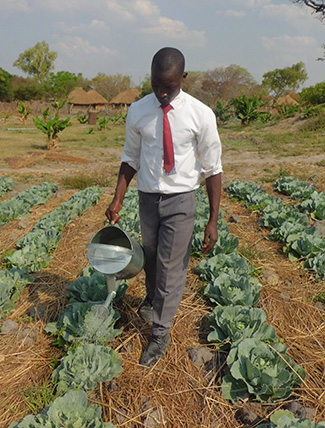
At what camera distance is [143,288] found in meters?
2.73

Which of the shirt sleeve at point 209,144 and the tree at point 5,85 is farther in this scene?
the tree at point 5,85

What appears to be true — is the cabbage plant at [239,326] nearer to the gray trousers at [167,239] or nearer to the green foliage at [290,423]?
the gray trousers at [167,239]

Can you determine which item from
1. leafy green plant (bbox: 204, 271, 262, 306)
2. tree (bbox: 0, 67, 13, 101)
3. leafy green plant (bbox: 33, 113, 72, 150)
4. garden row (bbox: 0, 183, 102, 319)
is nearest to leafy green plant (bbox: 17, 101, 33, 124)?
leafy green plant (bbox: 33, 113, 72, 150)

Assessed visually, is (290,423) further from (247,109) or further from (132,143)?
(247,109)

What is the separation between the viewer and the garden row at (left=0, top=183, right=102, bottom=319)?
2555mm

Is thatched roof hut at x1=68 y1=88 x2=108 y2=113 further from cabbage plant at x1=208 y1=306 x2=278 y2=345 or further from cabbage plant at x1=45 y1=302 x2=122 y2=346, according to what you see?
cabbage plant at x1=208 y1=306 x2=278 y2=345

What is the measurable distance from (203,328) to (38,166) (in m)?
7.65

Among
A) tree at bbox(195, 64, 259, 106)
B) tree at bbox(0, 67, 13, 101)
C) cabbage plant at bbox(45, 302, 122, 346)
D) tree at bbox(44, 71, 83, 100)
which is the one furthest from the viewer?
tree at bbox(44, 71, 83, 100)

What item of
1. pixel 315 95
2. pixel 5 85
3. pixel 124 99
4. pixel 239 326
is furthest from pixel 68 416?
pixel 124 99

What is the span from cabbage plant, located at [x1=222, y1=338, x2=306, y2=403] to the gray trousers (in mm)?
439

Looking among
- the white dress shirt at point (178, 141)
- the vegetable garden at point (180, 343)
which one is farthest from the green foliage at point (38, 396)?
the white dress shirt at point (178, 141)

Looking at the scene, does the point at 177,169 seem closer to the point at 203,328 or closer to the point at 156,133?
the point at 156,133

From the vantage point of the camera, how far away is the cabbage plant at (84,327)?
6.34ft

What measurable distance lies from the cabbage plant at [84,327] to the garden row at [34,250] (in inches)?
22.7
